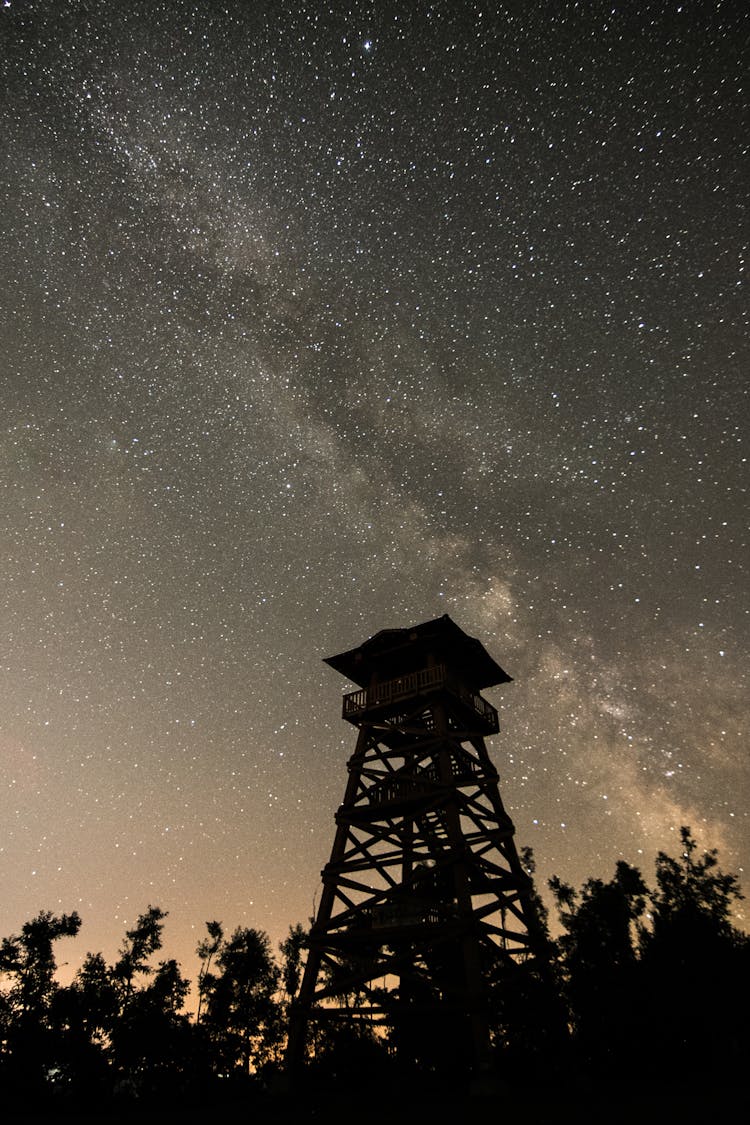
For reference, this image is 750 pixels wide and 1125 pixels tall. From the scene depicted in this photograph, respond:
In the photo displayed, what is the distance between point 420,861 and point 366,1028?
12130mm

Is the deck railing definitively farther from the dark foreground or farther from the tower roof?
the dark foreground

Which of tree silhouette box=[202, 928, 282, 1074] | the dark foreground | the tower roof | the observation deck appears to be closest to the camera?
the dark foreground

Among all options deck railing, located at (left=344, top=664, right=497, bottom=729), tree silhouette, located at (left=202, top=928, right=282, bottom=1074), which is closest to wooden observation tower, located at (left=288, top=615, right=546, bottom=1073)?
deck railing, located at (left=344, top=664, right=497, bottom=729)

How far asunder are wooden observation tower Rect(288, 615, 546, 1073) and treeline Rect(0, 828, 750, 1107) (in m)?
1.72

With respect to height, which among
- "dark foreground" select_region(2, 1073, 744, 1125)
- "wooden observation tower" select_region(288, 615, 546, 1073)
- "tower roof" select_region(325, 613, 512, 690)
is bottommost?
"dark foreground" select_region(2, 1073, 744, 1125)

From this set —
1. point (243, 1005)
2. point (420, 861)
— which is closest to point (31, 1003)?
point (243, 1005)

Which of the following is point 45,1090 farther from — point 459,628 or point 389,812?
point 459,628

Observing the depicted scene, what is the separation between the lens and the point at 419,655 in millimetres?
19266

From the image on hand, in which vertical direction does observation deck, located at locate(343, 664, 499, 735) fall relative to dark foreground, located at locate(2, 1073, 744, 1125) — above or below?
above

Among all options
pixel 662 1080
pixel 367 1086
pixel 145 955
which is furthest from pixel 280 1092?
pixel 145 955

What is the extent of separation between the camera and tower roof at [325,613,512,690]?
18734 mm

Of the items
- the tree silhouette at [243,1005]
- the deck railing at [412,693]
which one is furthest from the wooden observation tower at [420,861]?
the tree silhouette at [243,1005]

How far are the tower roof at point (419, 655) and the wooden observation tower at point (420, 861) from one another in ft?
0.14

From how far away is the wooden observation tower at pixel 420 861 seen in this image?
13.1 meters
